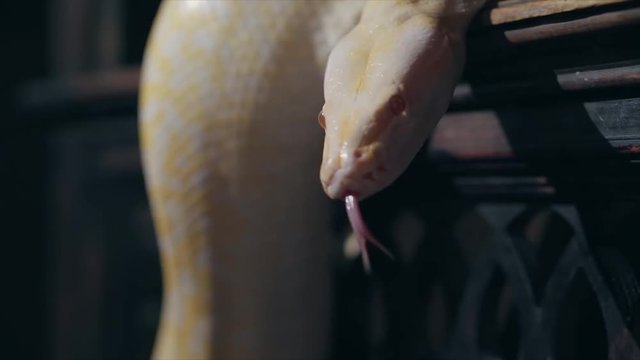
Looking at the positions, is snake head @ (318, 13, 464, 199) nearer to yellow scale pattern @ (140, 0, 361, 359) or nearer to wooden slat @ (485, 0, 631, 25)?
wooden slat @ (485, 0, 631, 25)

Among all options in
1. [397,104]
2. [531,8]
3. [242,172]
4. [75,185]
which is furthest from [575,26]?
[75,185]

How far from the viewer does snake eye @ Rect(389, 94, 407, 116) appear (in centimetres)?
71

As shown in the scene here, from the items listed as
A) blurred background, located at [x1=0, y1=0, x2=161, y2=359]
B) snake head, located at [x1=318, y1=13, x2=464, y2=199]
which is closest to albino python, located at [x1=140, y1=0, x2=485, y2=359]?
snake head, located at [x1=318, y1=13, x2=464, y2=199]

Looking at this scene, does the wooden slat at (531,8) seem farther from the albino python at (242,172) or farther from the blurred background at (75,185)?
the blurred background at (75,185)

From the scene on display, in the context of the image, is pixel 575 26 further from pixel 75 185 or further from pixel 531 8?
pixel 75 185

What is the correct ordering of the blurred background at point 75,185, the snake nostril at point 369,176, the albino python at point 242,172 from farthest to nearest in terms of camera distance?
the blurred background at point 75,185 < the albino python at point 242,172 < the snake nostril at point 369,176

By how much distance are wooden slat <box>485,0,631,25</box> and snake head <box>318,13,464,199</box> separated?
Answer: 0.12 ft

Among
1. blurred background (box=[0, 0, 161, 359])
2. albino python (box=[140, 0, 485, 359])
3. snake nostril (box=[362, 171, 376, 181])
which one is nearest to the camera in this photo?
snake nostril (box=[362, 171, 376, 181])

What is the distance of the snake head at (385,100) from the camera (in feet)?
2.31

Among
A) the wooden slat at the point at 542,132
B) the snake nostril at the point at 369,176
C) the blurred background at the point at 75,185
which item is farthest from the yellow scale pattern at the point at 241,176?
A: the blurred background at the point at 75,185

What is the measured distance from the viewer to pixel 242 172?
965 mm

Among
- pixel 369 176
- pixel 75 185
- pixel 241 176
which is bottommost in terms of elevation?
pixel 75 185

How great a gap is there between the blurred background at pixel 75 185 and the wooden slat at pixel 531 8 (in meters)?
0.93

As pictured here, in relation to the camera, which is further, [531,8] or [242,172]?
[242,172]
